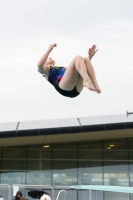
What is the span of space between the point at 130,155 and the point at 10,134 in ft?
21.2

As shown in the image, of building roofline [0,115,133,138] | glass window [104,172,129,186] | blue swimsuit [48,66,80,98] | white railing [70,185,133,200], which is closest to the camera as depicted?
blue swimsuit [48,66,80,98]

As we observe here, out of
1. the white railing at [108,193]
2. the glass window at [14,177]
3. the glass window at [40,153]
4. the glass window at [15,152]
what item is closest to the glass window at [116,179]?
the glass window at [40,153]

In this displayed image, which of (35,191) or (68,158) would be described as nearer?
(35,191)

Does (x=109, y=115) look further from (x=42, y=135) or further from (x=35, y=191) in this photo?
(x=35, y=191)

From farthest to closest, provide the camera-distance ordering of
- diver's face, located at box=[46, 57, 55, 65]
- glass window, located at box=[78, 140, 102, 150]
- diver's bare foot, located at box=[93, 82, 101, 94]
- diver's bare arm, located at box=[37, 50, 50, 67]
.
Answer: glass window, located at box=[78, 140, 102, 150] → diver's face, located at box=[46, 57, 55, 65] → diver's bare arm, located at box=[37, 50, 50, 67] → diver's bare foot, located at box=[93, 82, 101, 94]

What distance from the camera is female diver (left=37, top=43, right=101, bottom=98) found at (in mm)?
7172

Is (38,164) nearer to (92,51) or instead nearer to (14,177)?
(14,177)

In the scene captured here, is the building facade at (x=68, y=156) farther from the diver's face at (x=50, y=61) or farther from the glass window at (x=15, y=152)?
the diver's face at (x=50, y=61)

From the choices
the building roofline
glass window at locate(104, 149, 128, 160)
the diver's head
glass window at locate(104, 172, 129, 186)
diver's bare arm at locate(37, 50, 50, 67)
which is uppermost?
the building roofline

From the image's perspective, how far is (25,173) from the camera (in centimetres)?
2661

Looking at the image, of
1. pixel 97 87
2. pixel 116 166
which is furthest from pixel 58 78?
pixel 116 166

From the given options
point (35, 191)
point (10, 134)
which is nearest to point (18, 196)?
point (35, 191)

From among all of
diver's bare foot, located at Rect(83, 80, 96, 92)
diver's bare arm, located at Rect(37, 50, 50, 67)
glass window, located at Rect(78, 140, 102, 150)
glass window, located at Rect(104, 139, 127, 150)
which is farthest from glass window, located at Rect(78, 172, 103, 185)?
diver's bare foot, located at Rect(83, 80, 96, 92)

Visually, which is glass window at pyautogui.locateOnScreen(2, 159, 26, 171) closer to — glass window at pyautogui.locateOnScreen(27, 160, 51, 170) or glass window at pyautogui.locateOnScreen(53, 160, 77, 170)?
glass window at pyautogui.locateOnScreen(27, 160, 51, 170)
